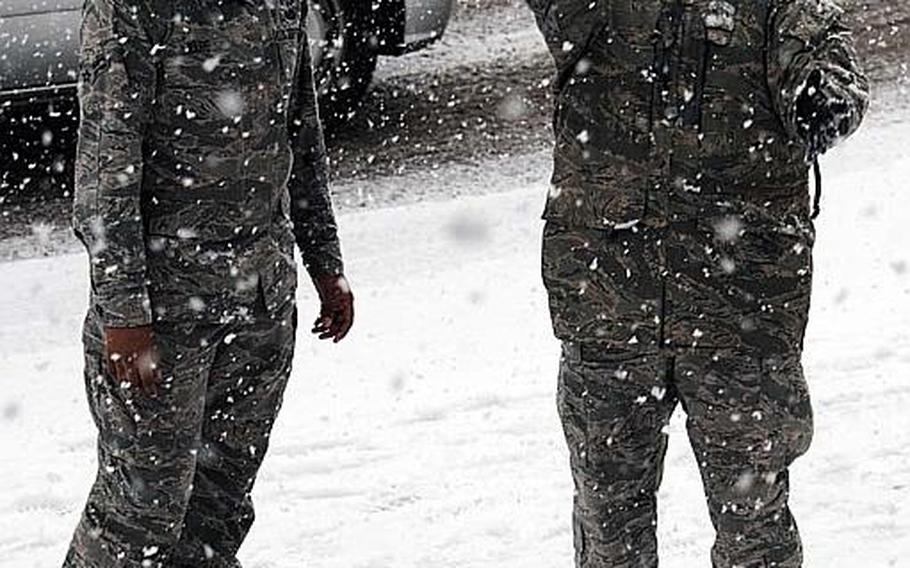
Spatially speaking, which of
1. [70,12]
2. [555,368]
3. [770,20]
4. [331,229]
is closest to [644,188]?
[770,20]

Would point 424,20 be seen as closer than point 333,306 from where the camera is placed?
No

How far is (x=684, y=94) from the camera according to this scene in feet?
9.89

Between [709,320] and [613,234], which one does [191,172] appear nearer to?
[613,234]

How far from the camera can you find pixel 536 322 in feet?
17.4

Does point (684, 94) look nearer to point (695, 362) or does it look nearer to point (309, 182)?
point (695, 362)

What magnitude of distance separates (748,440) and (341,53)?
4887mm

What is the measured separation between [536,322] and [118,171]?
251 centimetres

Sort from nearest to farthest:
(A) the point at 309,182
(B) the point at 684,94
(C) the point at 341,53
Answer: (B) the point at 684,94
(A) the point at 309,182
(C) the point at 341,53

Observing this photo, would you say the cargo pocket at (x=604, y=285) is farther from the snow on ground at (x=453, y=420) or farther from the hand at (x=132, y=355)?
the snow on ground at (x=453, y=420)

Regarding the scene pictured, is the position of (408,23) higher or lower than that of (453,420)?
lower

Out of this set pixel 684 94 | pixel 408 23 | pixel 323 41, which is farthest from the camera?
pixel 408 23

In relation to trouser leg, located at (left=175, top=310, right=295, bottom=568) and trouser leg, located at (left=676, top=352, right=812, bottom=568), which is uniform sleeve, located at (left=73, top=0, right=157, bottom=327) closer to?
trouser leg, located at (left=175, top=310, right=295, bottom=568)

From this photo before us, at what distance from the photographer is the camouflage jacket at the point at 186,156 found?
9.70 ft

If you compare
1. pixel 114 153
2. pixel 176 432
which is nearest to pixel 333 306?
pixel 176 432
